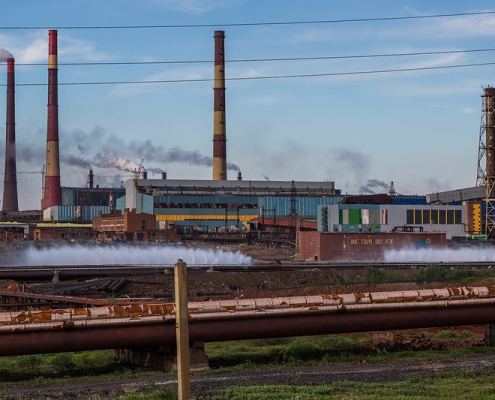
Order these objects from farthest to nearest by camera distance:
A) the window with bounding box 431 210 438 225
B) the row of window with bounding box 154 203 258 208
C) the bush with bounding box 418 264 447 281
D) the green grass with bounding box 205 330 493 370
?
the row of window with bounding box 154 203 258 208
the window with bounding box 431 210 438 225
the bush with bounding box 418 264 447 281
the green grass with bounding box 205 330 493 370

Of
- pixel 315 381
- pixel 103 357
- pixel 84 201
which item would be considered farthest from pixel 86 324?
pixel 84 201

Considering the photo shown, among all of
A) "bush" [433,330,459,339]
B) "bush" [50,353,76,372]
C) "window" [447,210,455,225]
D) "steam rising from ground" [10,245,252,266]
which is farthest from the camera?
"window" [447,210,455,225]

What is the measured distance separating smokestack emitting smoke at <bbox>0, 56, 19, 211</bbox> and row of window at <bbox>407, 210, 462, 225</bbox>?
5633cm

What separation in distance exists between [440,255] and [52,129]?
163ft

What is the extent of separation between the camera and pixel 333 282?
141 ft

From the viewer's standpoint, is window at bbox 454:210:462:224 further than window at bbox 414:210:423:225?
Yes

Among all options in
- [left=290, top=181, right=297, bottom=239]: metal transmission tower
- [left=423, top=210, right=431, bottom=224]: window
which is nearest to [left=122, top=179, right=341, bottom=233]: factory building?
[left=290, top=181, right=297, bottom=239]: metal transmission tower

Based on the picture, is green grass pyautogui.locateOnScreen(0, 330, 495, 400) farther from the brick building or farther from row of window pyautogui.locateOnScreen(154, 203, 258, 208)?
row of window pyautogui.locateOnScreen(154, 203, 258, 208)

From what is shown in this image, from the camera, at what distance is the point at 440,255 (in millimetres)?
65188

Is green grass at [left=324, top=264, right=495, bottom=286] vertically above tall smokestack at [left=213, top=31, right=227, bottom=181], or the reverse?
tall smokestack at [left=213, top=31, right=227, bottom=181]

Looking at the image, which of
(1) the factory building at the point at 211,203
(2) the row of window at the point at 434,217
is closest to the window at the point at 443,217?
(2) the row of window at the point at 434,217

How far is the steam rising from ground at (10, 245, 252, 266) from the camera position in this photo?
224ft

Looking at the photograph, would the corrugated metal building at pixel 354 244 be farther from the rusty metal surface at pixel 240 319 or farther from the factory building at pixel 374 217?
the rusty metal surface at pixel 240 319

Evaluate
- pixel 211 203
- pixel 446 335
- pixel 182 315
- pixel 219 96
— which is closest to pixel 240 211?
pixel 211 203
